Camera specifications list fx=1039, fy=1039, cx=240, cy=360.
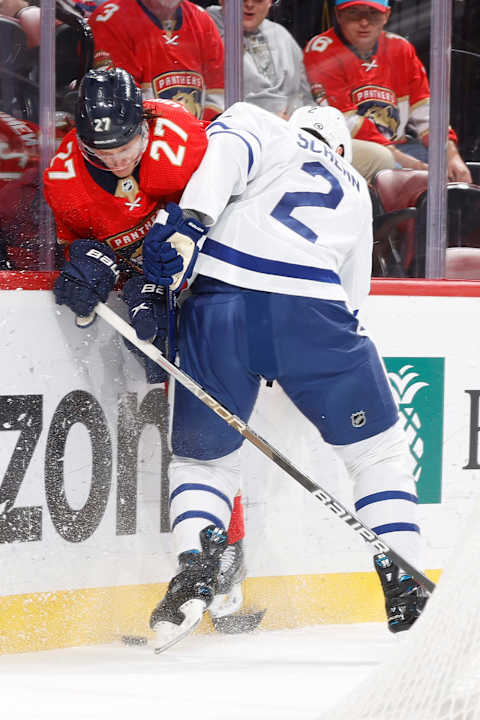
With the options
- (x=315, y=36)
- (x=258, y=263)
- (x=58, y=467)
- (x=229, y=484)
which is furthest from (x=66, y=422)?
(x=315, y=36)

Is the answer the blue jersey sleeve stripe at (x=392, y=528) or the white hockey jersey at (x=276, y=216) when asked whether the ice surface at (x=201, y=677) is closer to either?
the blue jersey sleeve stripe at (x=392, y=528)

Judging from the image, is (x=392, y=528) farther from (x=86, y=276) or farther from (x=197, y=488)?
(x=86, y=276)

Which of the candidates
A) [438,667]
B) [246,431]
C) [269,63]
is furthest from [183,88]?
[438,667]

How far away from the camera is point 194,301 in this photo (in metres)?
2.20

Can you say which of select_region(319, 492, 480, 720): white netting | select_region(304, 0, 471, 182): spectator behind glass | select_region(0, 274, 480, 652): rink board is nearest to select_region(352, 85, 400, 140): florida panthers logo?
select_region(304, 0, 471, 182): spectator behind glass

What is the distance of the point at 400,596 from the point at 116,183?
1042mm

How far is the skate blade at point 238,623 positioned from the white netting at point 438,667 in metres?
1.04

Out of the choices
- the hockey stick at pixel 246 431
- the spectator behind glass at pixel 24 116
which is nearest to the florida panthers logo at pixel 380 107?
the spectator behind glass at pixel 24 116

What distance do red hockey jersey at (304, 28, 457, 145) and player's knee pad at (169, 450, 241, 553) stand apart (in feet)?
3.43

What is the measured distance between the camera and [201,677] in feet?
6.68

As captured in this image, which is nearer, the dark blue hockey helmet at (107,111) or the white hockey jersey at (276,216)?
the dark blue hockey helmet at (107,111)

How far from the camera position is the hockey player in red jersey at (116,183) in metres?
2.02

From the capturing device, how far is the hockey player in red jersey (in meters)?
2.02

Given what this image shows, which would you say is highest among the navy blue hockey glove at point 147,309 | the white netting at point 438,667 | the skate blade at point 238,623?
the navy blue hockey glove at point 147,309
